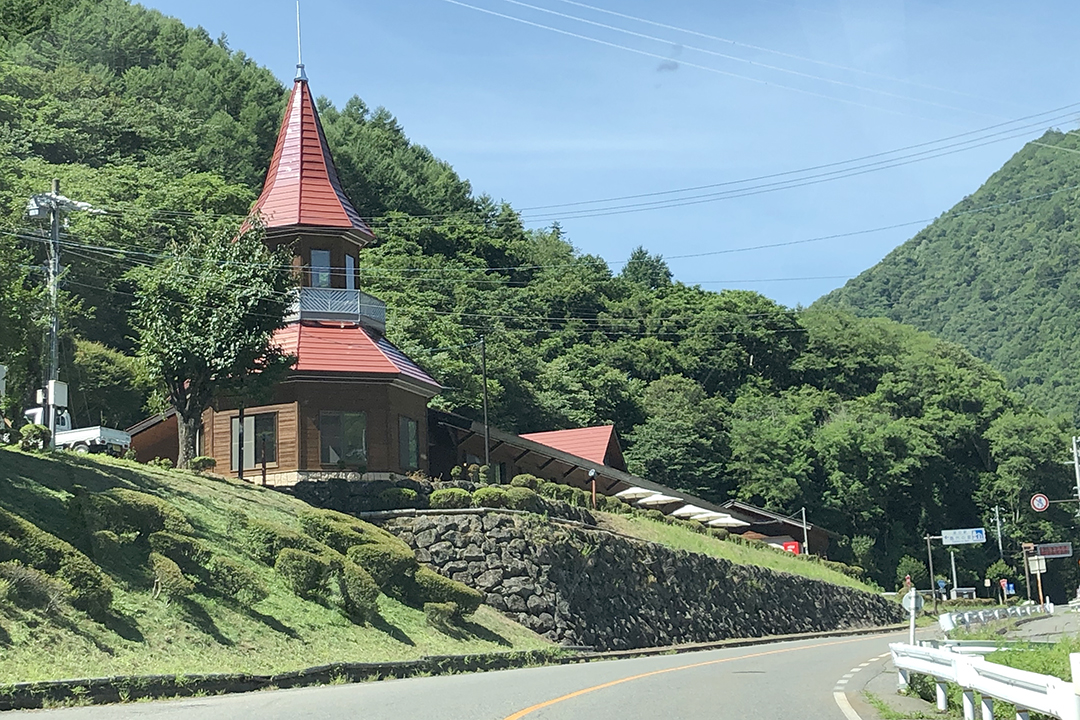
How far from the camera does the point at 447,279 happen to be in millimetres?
78188

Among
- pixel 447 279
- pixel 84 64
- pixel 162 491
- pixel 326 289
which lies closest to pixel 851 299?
pixel 447 279

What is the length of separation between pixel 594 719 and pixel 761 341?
76.0 metres

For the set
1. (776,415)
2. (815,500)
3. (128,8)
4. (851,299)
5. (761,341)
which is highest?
(128,8)

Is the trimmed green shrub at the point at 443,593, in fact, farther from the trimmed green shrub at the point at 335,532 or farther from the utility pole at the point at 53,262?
the utility pole at the point at 53,262

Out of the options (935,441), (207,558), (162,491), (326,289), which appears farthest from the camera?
(935,441)

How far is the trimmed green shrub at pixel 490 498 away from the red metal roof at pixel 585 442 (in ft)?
66.6

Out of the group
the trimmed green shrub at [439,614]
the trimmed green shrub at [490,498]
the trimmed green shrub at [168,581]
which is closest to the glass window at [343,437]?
the trimmed green shrub at [490,498]

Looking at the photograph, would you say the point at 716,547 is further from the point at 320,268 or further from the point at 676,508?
the point at 320,268

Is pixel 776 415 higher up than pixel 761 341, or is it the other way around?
A: pixel 761 341

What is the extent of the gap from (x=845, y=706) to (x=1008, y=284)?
156 metres

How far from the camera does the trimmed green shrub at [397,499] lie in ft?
104

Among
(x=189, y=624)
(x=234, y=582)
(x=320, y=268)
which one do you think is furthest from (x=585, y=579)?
(x=189, y=624)

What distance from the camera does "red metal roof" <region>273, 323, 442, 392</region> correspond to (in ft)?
114

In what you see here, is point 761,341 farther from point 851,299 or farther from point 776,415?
point 851,299
